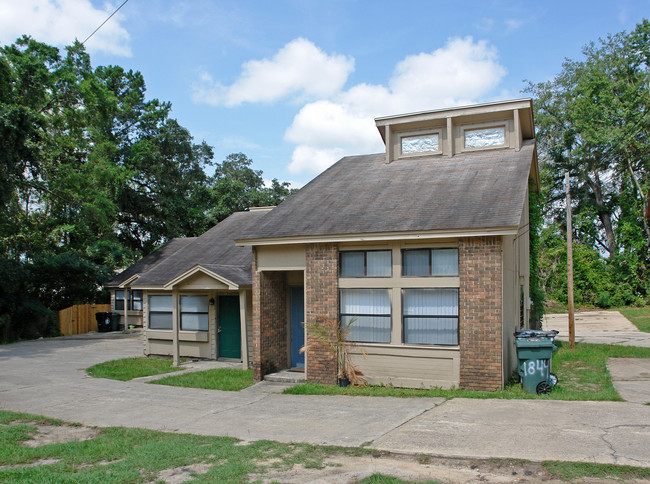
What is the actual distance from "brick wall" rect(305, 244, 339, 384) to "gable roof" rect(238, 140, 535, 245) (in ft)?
1.84

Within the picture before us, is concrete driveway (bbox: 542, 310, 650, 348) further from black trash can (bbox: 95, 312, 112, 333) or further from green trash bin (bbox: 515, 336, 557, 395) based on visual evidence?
black trash can (bbox: 95, 312, 112, 333)

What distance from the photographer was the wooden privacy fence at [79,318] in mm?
28125

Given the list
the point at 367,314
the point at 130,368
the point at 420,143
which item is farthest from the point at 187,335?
the point at 420,143

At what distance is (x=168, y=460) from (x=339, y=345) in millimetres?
5670

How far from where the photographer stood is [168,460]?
666 cm

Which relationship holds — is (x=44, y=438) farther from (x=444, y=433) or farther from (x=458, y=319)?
(x=458, y=319)

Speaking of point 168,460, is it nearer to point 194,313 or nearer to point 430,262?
point 430,262

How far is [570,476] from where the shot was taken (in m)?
5.62

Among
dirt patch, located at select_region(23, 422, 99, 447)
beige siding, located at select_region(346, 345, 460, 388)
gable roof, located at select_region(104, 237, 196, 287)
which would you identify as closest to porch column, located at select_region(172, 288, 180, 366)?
beige siding, located at select_region(346, 345, 460, 388)

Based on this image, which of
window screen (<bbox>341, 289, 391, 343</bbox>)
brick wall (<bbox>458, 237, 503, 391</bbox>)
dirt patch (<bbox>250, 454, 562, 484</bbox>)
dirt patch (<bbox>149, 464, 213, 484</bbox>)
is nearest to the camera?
dirt patch (<bbox>250, 454, 562, 484</bbox>)

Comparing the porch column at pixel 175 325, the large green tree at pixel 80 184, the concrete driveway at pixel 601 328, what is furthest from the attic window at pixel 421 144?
the large green tree at pixel 80 184

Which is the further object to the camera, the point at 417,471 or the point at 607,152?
the point at 607,152

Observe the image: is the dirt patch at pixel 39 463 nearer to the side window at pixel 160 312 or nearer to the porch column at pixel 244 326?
the porch column at pixel 244 326

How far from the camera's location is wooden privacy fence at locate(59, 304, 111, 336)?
92.3 ft
